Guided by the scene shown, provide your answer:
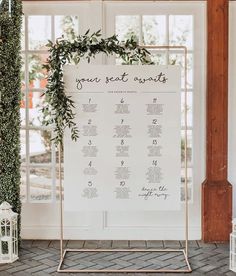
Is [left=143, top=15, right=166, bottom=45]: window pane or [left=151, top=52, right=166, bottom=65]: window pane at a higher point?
[left=143, top=15, right=166, bottom=45]: window pane

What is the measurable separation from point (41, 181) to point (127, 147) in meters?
1.23

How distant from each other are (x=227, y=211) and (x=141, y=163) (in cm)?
118

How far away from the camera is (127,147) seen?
→ 540cm

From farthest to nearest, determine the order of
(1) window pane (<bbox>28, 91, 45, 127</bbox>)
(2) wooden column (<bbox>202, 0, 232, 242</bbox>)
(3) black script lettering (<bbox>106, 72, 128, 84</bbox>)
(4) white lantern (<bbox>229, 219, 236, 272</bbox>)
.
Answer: (1) window pane (<bbox>28, 91, 45, 127</bbox>)
(2) wooden column (<bbox>202, 0, 232, 242</bbox>)
(3) black script lettering (<bbox>106, 72, 128, 84</bbox>)
(4) white lantern (<bbox>229, 219, 236, 272</bbox>)

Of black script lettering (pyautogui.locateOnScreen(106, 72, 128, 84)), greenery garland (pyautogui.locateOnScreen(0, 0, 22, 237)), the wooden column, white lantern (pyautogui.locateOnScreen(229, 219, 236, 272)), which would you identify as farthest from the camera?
the wooden column

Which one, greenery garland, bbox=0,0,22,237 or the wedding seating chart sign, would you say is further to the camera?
greenery garland, bbox=0,0,22,237

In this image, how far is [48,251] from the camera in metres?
5.75

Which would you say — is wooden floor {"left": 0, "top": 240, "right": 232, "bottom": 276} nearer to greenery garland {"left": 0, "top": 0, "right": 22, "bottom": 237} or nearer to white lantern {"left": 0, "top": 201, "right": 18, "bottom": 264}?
white lantern {"left": 0, "top": 201, "right": 18, "bottom": 264}

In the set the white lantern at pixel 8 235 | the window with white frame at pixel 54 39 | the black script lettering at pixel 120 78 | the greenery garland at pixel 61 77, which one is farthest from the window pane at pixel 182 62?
the white lantern at pixel 8 235

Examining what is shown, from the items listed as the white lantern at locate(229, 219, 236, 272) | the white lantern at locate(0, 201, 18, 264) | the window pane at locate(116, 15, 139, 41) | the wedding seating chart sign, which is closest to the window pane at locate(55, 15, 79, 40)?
the window pane at locate(116, 15, 139, 41)

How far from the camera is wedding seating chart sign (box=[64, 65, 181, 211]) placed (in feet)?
17.5

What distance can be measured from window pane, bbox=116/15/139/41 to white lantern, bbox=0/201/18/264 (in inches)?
82.4

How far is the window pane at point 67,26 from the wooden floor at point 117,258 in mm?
2148

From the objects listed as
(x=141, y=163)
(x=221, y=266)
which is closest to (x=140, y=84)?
(x=141, y=163)
